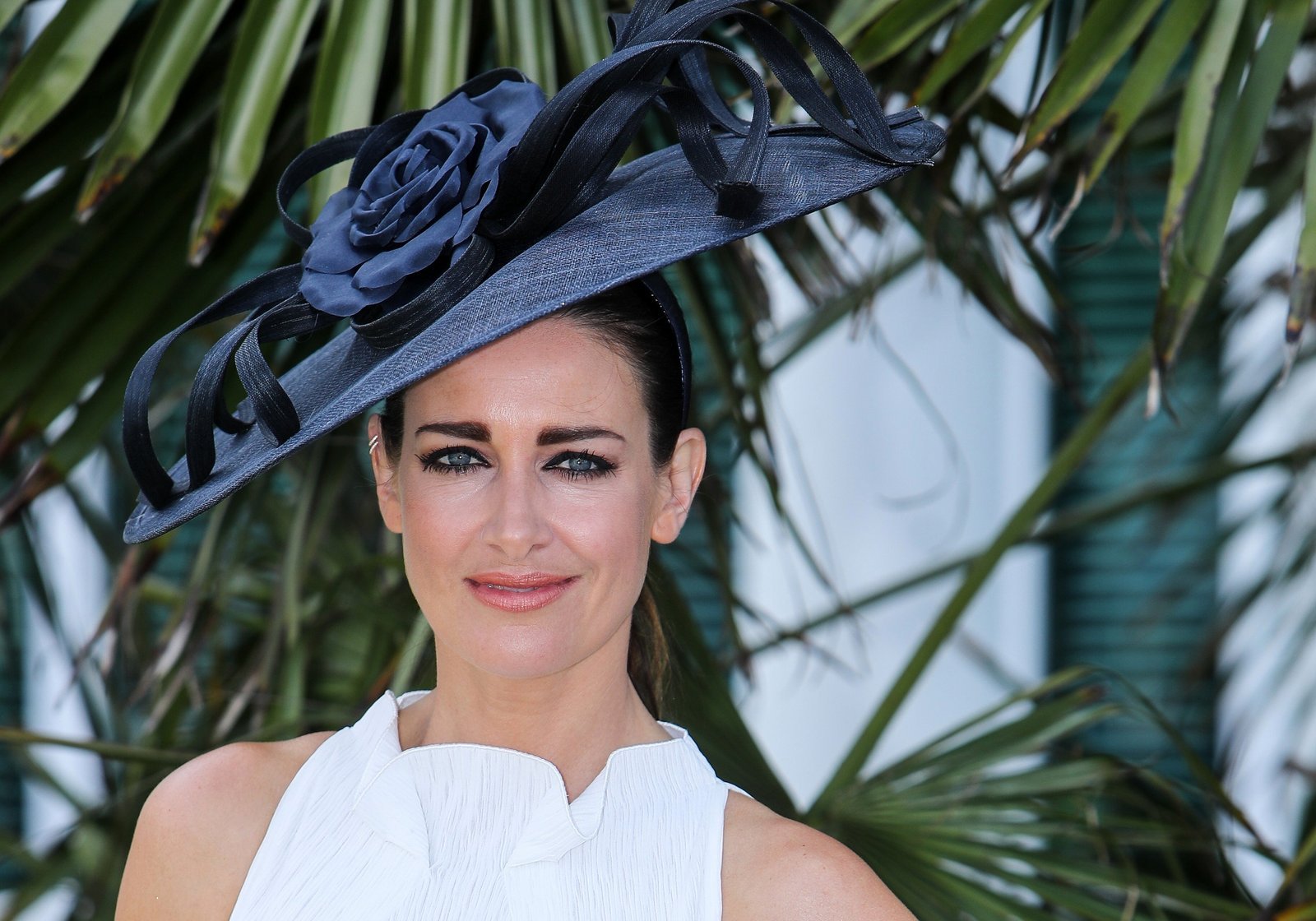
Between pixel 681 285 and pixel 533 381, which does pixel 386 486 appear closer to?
pixel 533 381

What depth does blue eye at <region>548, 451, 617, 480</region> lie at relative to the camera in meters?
0.97

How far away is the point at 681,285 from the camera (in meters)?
1.59

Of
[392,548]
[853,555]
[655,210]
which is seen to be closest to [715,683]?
[392,548]

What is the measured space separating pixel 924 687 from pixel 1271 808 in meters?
0.62

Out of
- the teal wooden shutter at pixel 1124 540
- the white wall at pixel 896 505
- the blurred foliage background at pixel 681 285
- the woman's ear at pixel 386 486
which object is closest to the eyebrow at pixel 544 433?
the woman's ear at pixel 386 486

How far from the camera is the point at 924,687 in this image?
A: 8.62 feet

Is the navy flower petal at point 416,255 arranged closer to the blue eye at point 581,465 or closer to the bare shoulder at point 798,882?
the blue eye at point 581,465

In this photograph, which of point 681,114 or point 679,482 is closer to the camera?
point 681,114

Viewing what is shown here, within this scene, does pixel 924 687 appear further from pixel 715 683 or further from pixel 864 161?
pixel 864 161

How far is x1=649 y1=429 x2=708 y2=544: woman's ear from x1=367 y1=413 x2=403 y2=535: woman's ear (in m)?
0.19

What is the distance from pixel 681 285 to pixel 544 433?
26.3 inches

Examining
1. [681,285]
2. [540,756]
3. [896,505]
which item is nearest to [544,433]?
[540,756]

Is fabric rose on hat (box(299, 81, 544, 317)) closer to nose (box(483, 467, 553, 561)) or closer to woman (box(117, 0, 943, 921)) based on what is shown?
woman (box(117, 0, 943, 921))

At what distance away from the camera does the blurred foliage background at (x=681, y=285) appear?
123cm
